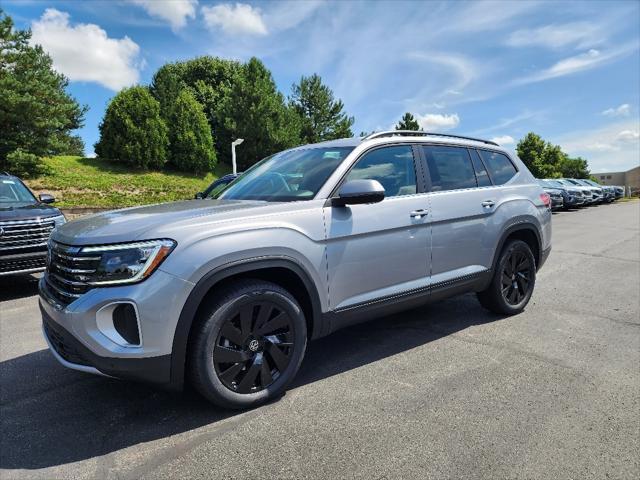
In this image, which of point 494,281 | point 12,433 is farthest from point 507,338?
point 12,433

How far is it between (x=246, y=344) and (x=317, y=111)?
44963 mm

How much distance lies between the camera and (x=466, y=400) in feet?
9.62

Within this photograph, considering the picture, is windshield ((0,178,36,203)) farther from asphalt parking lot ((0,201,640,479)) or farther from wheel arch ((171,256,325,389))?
wheel arch ((171,256,325,389))

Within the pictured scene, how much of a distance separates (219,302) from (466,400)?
5.62 feet

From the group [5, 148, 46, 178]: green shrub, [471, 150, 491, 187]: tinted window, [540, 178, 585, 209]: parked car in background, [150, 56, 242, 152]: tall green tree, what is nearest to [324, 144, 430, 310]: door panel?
[471, 150, 491, 187]: tinted window

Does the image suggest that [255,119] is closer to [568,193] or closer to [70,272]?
[568,193]

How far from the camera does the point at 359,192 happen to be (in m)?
3.06

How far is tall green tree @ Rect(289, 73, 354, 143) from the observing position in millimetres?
45375

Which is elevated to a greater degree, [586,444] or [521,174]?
[521,174]

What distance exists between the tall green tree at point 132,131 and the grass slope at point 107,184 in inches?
32.1

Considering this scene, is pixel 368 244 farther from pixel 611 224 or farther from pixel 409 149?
pixel 611 224

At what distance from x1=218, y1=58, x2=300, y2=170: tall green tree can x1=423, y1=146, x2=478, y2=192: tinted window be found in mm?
31593

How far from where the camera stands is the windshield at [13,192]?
6918mm

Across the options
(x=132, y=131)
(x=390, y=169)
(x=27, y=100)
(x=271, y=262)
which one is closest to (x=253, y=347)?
(x=271, y=262)
